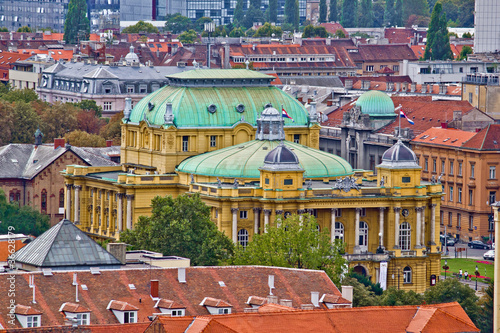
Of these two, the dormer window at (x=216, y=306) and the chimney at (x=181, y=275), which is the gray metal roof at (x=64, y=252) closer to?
the chimney at (x=181, y=275)

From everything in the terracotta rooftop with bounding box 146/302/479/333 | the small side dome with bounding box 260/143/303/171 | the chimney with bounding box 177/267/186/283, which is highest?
the small side dome with bounding box 260/143/303/171

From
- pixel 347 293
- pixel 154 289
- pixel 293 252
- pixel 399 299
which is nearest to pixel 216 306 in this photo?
pixel 154 289

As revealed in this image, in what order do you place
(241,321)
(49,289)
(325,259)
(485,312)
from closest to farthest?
(241,321)
(49,289)
(485,312)
(325,259)

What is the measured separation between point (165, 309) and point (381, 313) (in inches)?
574

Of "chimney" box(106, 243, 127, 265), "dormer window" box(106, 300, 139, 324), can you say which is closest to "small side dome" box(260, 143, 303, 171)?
"chimney" box(106, 243, 127, 265)

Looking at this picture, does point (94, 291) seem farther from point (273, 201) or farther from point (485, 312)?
point (273, 201)

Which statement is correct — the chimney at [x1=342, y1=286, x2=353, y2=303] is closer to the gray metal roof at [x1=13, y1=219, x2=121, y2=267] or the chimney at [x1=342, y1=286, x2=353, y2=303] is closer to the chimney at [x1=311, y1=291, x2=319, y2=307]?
the chimney at [x1=311, y1=291, x2=319, y2=307]

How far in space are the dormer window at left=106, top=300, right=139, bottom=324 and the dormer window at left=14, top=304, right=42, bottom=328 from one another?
5.91 m

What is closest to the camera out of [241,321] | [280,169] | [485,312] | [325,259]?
[241,321]

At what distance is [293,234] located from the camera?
17038 cm

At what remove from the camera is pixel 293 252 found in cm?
16750

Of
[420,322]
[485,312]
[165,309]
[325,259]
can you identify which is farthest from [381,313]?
[325,259]

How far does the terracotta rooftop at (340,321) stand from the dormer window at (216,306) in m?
8.99

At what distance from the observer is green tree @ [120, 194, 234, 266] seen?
17312 centimetres
